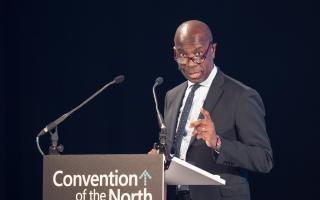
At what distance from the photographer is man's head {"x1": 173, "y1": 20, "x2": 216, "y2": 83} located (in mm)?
3387

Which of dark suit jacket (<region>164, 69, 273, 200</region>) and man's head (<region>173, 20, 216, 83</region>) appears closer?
dark suit jacket (<region>164, 69, 273, 200</region>)

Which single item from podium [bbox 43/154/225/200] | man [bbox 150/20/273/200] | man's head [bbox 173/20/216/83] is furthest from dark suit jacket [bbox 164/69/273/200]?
podium [bbox 43/154/225/200]

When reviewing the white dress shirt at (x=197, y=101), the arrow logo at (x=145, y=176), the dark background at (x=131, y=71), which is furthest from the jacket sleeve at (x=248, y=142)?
the dark background at (x=131, y=71)

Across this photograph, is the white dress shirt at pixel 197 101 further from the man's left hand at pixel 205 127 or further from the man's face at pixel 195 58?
the man's left hand at pixel 205 127

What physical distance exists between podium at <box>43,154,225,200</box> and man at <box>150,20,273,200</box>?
0.55 m

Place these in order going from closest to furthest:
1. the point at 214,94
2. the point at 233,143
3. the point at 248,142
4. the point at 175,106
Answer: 1. the point at 233,143
2. the point at 248,142
3. the point at 214,94
4. the point at 175,106

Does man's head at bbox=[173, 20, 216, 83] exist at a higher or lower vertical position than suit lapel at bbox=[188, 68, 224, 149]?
higher

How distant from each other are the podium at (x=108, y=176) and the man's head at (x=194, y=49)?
0.94 metres

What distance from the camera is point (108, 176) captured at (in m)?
2.53

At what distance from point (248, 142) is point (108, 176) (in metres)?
0.97

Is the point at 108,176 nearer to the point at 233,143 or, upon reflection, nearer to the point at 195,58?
the point at 233,143

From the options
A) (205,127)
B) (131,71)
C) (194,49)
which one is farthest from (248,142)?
(131,71)

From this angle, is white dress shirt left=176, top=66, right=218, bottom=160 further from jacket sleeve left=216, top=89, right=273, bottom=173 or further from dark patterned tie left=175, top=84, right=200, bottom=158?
jacket sleeve left=216, top=89, right=273, bottom=173

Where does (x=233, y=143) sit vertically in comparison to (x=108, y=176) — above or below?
above
